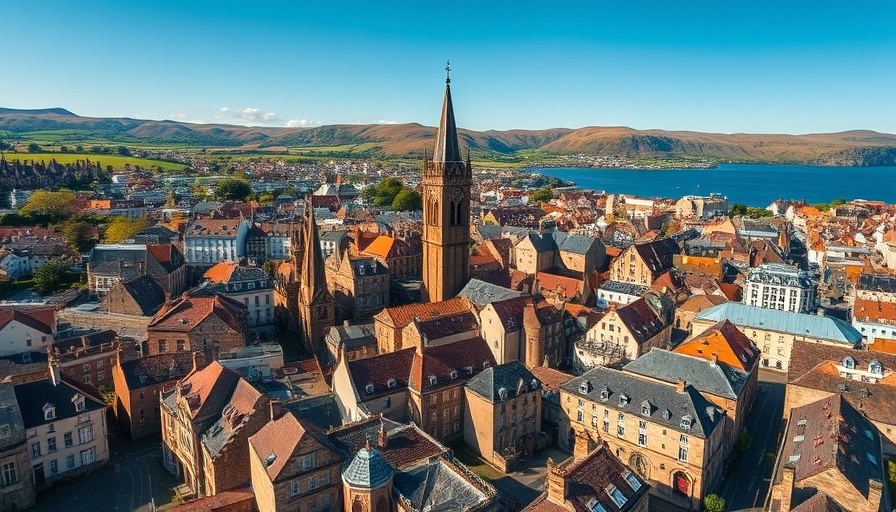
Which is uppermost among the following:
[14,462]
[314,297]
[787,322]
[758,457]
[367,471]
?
[314,297]

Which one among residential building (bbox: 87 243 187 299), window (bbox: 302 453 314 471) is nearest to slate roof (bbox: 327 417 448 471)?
window (bbox: 302 453 314 471)

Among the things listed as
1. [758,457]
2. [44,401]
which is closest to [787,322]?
[758,457]

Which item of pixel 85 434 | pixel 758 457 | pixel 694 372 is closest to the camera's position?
pixel 85 434

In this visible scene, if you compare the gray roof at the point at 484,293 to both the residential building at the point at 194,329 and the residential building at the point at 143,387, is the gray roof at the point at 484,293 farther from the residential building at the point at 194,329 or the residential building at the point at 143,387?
the residential building at the point at 143,387

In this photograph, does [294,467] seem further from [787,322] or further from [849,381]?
[787,322]

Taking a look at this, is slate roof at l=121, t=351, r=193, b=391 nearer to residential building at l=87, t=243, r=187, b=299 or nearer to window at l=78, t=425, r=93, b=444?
window at l=78, t=425, r=93, b=444

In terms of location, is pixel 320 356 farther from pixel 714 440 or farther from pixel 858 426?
pixel 858 426
